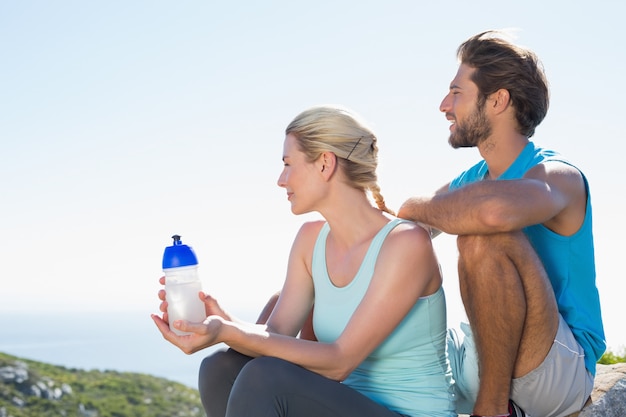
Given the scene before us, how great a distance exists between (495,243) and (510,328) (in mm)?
394

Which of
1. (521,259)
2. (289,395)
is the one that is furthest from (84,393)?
(521,259)

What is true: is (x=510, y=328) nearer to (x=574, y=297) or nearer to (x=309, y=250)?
(x=574, y=297)

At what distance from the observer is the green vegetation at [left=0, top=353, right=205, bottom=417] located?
1638cm

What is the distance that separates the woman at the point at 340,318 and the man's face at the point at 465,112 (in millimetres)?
937

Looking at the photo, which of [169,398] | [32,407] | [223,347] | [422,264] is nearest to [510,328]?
[422,264]

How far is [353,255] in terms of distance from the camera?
3.41 metres

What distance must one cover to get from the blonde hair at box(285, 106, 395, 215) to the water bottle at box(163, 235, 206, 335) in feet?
2.48

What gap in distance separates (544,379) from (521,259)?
624mm

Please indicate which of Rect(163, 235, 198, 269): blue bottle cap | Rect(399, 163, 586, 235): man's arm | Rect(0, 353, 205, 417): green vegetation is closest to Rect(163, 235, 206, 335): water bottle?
Rect(163, 235, 198, 269): blue bottle cap

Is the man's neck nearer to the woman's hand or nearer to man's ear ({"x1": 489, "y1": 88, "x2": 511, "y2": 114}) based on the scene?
man's ear ({"x1": 489, "y1": 88, "x2": 511, "y2": 114})

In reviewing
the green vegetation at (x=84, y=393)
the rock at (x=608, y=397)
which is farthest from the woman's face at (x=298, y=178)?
the green vegetation at (x=84, y=393)

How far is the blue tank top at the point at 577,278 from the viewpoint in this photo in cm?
363

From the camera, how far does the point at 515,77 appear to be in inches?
164

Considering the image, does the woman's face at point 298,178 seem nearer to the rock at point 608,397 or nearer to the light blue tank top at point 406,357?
the light blue tank top at point 406,357
